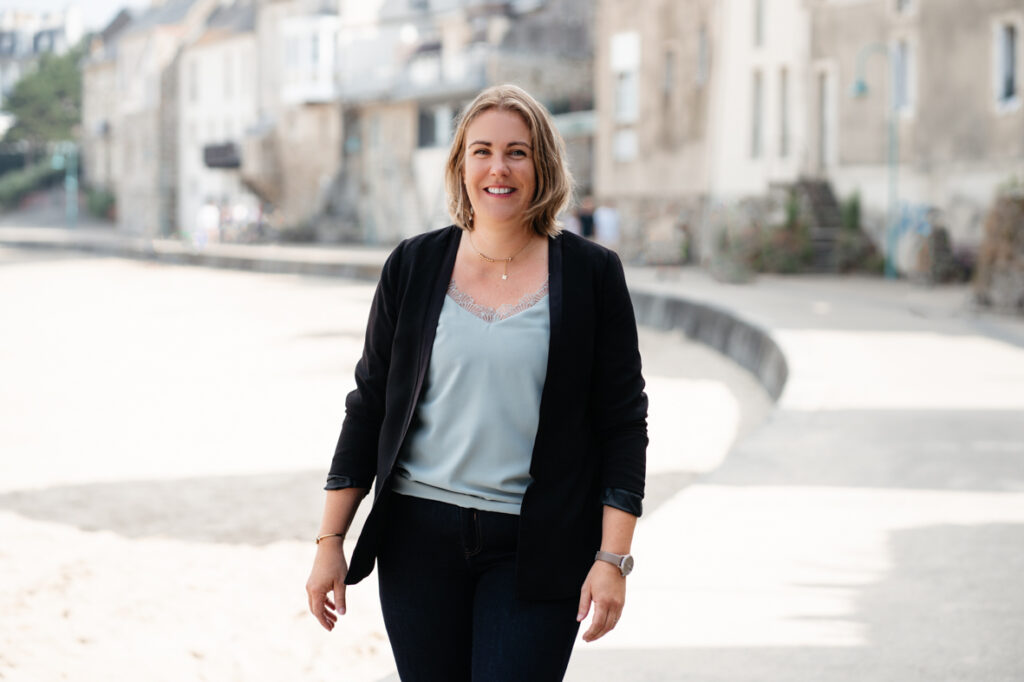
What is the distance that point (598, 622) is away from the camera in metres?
2.79

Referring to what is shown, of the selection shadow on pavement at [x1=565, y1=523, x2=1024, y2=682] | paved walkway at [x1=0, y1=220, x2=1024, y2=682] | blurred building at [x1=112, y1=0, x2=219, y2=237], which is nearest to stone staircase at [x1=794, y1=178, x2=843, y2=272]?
paved walkway at [x1=0, y1=220, x2=1024, y2=682]

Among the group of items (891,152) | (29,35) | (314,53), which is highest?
(29,35)

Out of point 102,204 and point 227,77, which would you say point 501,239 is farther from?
point 102,204

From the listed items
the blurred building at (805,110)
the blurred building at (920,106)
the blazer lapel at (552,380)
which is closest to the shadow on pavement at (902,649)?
the blazer lapel at (552,380)

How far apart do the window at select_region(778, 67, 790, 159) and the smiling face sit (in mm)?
29168

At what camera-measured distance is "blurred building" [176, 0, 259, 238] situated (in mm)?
60062

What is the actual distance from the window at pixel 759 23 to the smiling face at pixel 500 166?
29925 millimetres

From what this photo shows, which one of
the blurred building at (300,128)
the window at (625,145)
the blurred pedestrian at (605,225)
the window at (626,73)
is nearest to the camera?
the blurred pedestrian at (605,225)

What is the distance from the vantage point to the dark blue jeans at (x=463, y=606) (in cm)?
276

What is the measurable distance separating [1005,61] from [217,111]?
147 feet

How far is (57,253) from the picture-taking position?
48500mm

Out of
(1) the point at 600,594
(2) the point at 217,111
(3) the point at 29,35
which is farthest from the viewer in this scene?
(3) the point at 29,35

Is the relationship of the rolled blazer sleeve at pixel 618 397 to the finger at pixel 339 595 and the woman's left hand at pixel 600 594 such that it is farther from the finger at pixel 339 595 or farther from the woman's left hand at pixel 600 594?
the finger at pixel 339 595

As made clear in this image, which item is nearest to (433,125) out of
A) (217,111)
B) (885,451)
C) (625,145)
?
(625,145)
